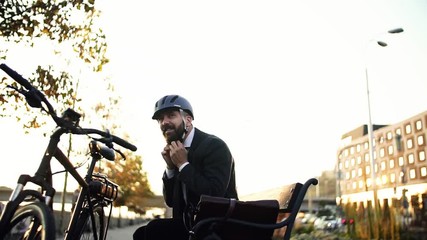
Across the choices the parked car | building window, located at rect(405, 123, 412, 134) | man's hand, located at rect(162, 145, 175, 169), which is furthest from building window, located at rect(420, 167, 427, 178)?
man's hand, located at rect(162, 145, 175, 169)

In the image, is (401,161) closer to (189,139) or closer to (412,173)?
A: (412,173)

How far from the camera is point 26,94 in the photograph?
3.06 metres

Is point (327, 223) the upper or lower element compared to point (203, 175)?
lower

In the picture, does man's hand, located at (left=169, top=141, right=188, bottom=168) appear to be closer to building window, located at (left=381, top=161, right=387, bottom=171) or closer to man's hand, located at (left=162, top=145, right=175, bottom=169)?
man's hand, located at (left=162, top=145, right=175, bottom=169)

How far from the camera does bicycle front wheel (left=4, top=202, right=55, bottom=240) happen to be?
109 inches

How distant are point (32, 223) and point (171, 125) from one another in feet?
4.39

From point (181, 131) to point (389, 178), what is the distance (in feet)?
328

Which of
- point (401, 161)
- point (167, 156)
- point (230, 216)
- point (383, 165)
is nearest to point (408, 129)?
point (401, 161)

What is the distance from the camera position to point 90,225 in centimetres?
397

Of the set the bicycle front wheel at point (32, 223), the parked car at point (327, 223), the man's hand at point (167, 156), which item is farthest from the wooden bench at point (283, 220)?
the parked car at point (327, 223)

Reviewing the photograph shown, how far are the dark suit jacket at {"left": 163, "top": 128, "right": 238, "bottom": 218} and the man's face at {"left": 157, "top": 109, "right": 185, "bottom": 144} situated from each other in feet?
0.46

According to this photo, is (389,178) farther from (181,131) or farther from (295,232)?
(181,131)

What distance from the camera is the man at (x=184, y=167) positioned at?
332cm

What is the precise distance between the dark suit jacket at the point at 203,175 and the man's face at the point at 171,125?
0.46 feet
